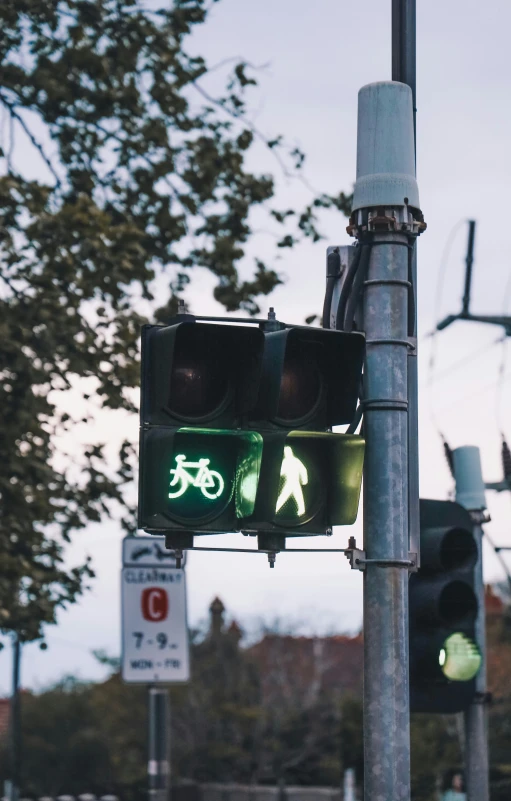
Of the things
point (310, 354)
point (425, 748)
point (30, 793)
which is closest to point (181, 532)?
point (310, 354)

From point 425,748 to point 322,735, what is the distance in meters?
17.4

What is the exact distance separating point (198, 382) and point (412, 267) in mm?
1048

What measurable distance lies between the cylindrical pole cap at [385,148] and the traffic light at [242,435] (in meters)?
0.68

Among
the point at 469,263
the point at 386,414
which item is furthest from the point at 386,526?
the point at 469,263

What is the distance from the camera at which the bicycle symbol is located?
180 inches

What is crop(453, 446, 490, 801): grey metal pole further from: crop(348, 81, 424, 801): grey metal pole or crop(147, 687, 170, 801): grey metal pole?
crop(147, 687, 170, 801): grey metal pole

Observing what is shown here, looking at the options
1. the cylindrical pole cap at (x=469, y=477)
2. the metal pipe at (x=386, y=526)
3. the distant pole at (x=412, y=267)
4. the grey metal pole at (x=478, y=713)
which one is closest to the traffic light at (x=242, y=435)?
the metal pipe at (x=386, y=526)

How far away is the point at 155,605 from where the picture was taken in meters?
9.65

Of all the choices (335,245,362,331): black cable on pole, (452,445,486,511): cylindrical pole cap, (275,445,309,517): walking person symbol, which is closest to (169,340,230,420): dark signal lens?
(275,445,309,517): walking person symbol

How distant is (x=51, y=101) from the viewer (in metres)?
14.3

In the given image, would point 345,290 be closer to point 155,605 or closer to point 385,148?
point 385,148

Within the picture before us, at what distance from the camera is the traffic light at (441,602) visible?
5.94 m

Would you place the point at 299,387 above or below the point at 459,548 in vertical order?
above

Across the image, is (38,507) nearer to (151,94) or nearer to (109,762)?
(151,94)
